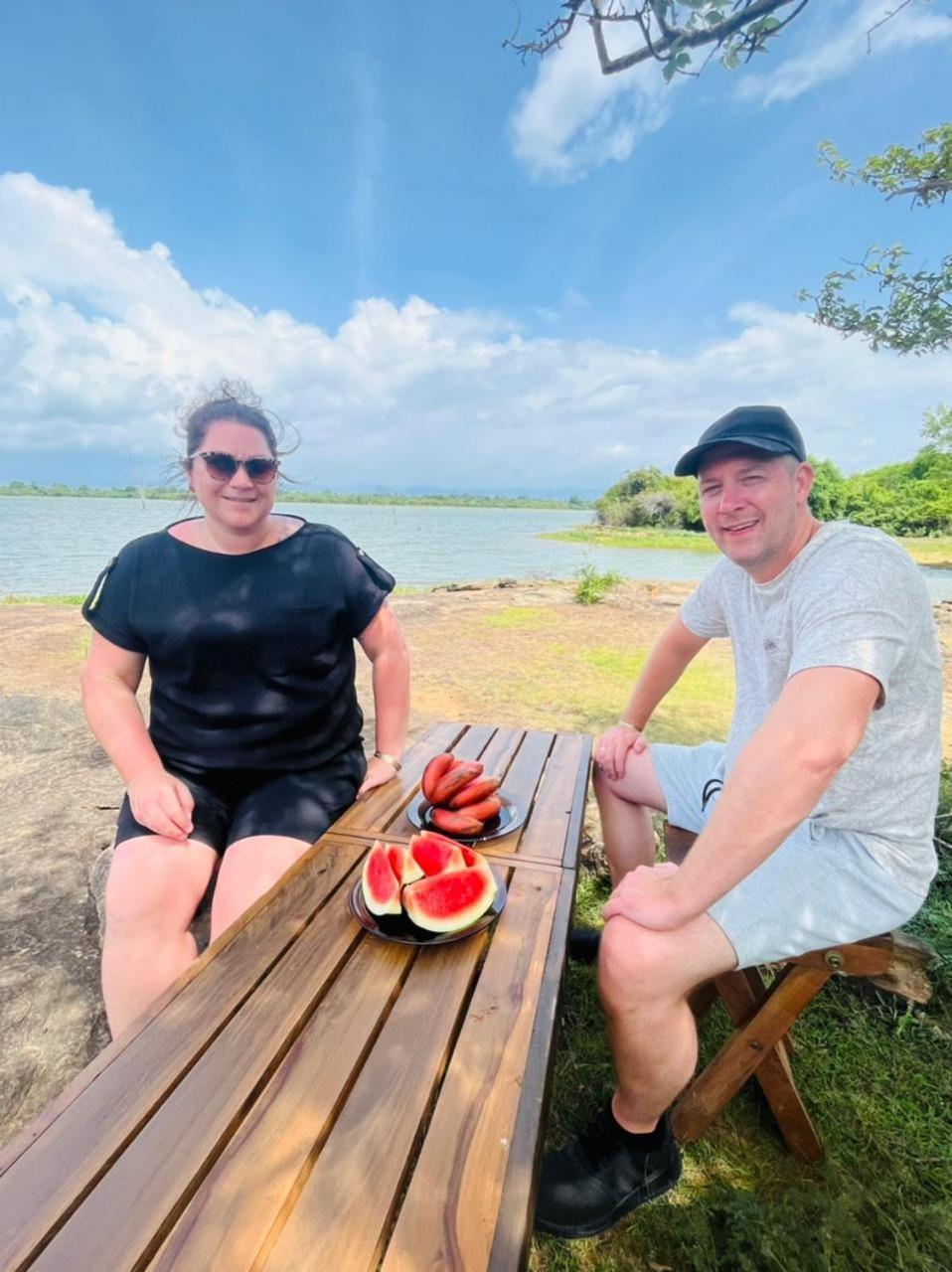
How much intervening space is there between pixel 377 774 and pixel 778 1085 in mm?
1559

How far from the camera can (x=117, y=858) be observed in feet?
6.20

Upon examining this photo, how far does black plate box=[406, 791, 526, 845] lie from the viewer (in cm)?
184

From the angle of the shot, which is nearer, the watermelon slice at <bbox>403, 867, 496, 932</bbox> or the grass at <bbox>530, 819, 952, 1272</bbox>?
the watermelon slice at <bbox>403, 867, 496, 932</bbox>

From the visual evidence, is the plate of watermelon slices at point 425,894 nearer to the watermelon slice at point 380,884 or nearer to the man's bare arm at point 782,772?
the watermelon slice at point 380,884

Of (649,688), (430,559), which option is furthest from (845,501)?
(649,688)

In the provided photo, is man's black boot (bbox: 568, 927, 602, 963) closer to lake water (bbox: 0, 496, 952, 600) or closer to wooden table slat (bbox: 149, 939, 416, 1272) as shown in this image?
wooden table slat (bbox: 149, 939, 416, 1272)

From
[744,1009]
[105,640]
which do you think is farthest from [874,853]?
[105,640]

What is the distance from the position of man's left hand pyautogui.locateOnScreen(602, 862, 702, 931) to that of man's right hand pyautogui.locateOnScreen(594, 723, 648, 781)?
3.02 ft

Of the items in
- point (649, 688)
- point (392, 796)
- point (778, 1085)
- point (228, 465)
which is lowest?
point (778, 1085)

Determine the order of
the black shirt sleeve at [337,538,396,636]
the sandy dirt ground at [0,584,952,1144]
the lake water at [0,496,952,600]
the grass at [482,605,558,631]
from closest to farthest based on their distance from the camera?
the sandy dirt ground at [0,584,952,1144]
the black shirt sleeve at [337,538,396,636]
the grass at [482,605,558,631]
the lake water at [0,496,952,600]

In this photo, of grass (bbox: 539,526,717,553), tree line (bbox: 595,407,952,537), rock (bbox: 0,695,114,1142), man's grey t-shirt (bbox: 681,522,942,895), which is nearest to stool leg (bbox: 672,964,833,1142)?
man's grey t-shirt (bbox: 681,522,942,895)

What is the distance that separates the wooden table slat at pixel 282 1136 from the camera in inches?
32.2

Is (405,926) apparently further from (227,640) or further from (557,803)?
(227,640)

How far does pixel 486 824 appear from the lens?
6.28ft
